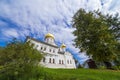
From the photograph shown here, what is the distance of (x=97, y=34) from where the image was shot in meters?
22.4

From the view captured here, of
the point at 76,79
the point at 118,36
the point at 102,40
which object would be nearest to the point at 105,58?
the point at 102,40

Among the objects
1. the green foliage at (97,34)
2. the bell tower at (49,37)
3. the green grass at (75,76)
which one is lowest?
the green grass at (75,76)

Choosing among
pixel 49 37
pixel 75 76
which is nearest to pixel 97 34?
pixel 75 76

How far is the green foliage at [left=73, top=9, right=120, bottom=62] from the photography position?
22.4 metres

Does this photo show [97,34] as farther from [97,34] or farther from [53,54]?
[53,54]

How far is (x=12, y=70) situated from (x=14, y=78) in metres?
0.65

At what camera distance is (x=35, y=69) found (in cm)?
1000

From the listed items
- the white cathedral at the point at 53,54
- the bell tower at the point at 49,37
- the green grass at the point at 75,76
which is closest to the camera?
the green grass at the point at 75,76

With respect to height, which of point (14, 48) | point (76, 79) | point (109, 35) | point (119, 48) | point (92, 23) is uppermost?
point (92, 23)

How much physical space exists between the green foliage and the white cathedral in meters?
22.3

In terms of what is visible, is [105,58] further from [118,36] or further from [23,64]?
[23,64]

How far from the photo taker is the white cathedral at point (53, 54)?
46.2 m

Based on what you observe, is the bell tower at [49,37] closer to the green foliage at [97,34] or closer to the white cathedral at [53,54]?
the white cathedral at [53,54]

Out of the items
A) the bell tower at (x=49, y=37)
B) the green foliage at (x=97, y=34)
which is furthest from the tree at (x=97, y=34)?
the bell tower at (x=49, y=37)
